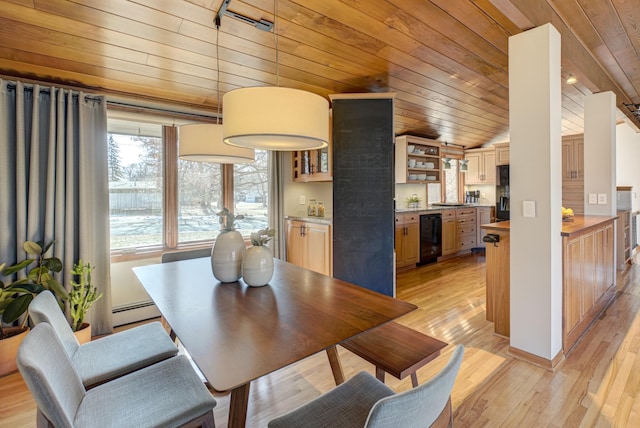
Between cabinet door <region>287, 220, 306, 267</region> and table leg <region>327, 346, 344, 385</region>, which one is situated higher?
cabinet door <region>287, 220, 306, 267</region>

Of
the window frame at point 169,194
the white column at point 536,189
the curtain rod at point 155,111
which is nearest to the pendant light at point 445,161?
the white column at point 536,189

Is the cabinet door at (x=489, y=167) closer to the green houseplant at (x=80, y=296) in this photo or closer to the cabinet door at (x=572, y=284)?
the cabinet door at (x=572, y=284)

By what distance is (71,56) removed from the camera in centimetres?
225

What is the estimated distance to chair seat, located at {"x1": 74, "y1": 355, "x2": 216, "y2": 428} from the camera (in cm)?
109

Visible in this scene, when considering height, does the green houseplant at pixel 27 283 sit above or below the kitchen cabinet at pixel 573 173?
below

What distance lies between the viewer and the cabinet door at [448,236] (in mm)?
5395

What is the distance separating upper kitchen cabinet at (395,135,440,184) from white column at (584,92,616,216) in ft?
7.27

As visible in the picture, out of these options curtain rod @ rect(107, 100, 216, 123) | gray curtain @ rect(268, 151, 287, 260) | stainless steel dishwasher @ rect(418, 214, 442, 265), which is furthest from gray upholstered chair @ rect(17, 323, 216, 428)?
stainless steel dishwasher @ rect(418, 214, 442, 265)

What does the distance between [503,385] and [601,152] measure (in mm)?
3228

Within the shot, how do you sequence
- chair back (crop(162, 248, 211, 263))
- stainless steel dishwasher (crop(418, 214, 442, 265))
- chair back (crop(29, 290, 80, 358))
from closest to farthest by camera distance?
chair back (crop(29, 290, 80, 358)) < chair back (crop(162, 248, 211, 263)) < stainless steel dishwasher (crop(418, 214, 442, 265))

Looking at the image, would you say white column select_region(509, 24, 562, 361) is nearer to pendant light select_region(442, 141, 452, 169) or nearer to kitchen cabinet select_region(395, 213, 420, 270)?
kitchen cabinet select_region(395, 213, 420, 270)

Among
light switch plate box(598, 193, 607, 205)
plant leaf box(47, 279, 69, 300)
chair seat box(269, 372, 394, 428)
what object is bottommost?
chair seat box(269, 372, 394, 428)

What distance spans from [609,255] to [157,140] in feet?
16.2

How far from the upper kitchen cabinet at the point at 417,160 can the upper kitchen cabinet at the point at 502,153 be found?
1111mm
